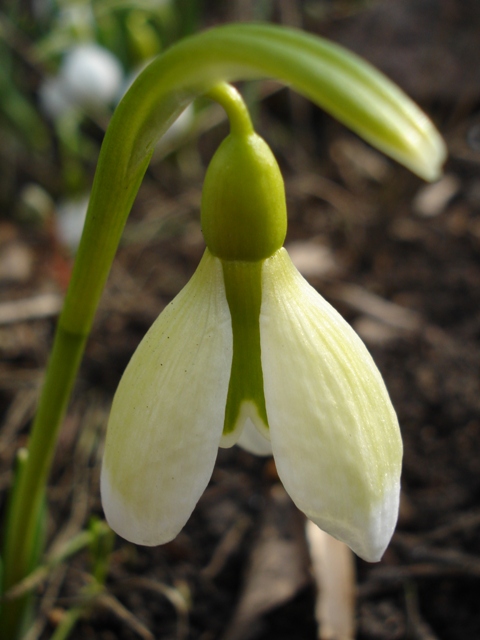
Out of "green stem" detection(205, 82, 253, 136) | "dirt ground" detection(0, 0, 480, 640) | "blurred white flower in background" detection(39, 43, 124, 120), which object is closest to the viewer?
"green stem" detection(205, 82, 253, 136)

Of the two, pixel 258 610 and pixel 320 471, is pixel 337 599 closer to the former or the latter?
pixel 258 610

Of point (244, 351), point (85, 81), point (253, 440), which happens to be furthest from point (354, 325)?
point (85, 81)

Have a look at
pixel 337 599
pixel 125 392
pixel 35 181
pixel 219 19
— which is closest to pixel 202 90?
pixel 125 392

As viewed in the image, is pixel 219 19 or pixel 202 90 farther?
pixel 219 19

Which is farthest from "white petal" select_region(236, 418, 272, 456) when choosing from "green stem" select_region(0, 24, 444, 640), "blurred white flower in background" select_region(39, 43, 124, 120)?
"blurred white flower in background" select_region(39, 43, 124, 120)

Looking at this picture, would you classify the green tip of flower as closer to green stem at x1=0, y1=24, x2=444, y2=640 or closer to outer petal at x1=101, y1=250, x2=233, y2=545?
green stem at x1=0, y1=24, x2=444, y2=640

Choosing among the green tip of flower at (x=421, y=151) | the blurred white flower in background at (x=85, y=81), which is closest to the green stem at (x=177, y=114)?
the green tip of flower at (x=421, y=151)

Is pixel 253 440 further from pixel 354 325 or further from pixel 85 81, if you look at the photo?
pixel 85 81
